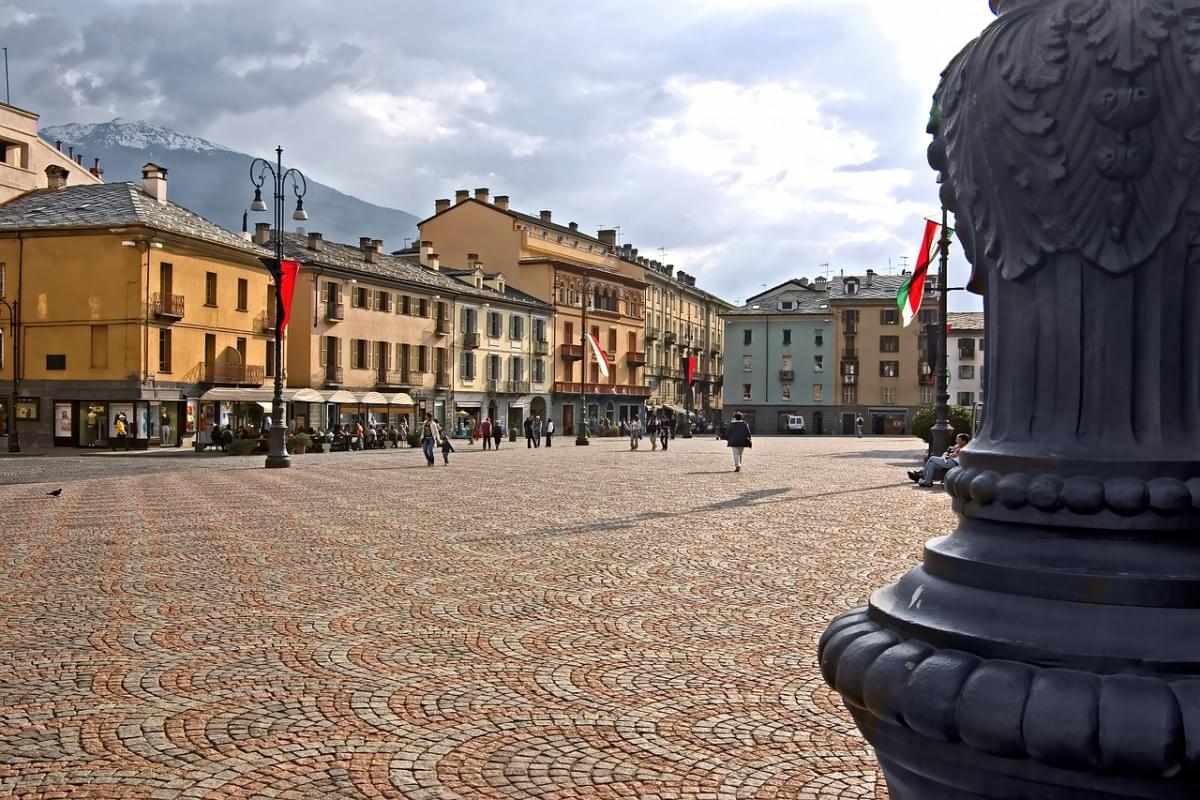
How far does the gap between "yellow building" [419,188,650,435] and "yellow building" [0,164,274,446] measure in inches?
1071

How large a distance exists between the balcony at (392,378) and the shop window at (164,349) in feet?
48.2

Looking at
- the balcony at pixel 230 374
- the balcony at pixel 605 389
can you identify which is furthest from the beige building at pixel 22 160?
the balcony at pixel 605 389

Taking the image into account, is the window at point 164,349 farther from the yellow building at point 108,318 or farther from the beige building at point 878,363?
the beige building at point 878,363

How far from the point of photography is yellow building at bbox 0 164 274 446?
41.2 meters

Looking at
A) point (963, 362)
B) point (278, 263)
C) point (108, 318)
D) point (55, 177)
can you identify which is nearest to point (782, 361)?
point (963, 362)

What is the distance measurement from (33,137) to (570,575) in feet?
163

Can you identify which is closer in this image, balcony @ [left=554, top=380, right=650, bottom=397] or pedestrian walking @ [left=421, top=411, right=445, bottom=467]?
pedestrian walking @ [left=421, top=411, right=445, bottom=467]

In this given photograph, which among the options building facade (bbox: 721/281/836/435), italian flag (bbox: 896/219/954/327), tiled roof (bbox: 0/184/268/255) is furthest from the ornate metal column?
building facade (bbox: 721/281/836/435)

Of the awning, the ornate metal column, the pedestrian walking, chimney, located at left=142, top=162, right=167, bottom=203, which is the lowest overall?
the pedestrian walking

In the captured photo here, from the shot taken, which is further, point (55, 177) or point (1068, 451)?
point (55, 177)

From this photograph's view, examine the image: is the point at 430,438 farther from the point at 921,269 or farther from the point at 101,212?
the point at 101,212

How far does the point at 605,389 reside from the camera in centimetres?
8031

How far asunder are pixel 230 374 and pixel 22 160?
49.2 feet

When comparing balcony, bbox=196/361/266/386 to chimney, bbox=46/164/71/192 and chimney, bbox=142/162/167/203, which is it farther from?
chimney, bbox=46/164/71/192
